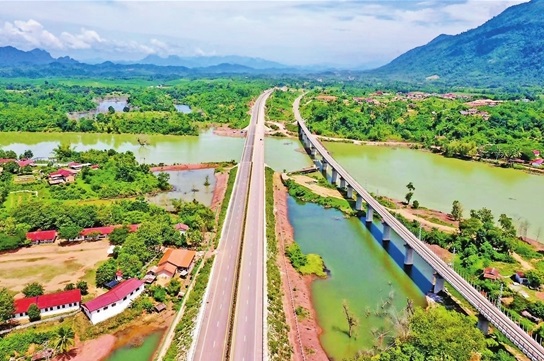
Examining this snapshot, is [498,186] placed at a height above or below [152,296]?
above

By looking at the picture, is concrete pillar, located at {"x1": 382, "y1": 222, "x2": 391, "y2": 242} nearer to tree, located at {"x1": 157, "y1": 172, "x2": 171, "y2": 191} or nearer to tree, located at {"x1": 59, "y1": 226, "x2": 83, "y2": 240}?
tree, located at {"x1": 157, "y1": 172, "x2": 171, "y2": 191}

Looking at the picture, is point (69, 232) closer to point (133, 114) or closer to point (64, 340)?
point (64, 340)

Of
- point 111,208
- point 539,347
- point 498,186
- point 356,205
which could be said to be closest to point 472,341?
point 539,347

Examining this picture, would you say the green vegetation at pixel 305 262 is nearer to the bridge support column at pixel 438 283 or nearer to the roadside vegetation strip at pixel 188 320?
the roadside vegetation strip at pixel 188 320

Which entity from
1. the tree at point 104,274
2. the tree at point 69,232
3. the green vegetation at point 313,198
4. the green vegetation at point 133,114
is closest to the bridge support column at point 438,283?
the green vegetation at point 313,198

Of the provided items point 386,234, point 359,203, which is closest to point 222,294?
point 386,234

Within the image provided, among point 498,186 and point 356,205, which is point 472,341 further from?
point 498,186
